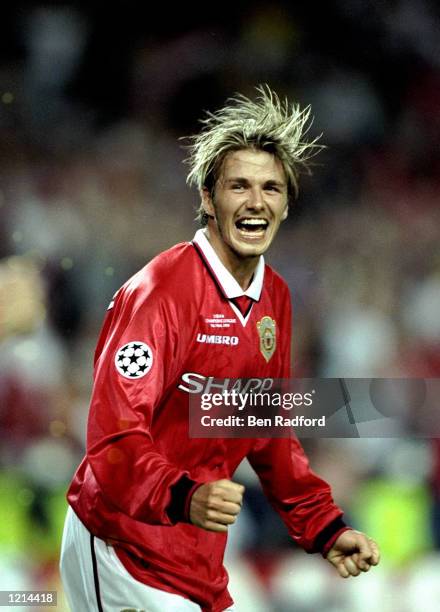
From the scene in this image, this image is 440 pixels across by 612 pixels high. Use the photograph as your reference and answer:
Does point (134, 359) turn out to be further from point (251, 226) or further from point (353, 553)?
point (353, 553)

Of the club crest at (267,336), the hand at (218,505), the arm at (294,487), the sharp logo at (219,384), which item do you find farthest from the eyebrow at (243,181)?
the hand at (218,505)

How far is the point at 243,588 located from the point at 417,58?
2873 mm

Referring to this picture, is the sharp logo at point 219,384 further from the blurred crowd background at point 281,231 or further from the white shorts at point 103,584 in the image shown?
the blurred crowd background at point 281,231

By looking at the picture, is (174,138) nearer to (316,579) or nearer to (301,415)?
(301,415)

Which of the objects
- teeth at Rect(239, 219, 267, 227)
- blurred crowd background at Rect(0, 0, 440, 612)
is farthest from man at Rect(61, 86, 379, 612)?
blurred crowd background at Rect(0, 0, 440, 612)

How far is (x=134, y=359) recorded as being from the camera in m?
2.21

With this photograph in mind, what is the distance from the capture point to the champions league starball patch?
2.20 metres

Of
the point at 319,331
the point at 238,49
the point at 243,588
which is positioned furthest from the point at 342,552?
the point at 238,49

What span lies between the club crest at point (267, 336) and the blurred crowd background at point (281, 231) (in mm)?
1753

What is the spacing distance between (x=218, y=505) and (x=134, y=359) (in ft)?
1.40

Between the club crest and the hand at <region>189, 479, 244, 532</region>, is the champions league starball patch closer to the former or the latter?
the hand at <region>189, 479, 244, 532</region>

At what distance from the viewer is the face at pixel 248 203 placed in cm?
253

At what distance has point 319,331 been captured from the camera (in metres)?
4.63

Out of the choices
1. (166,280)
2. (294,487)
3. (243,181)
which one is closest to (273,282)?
(243,181)
